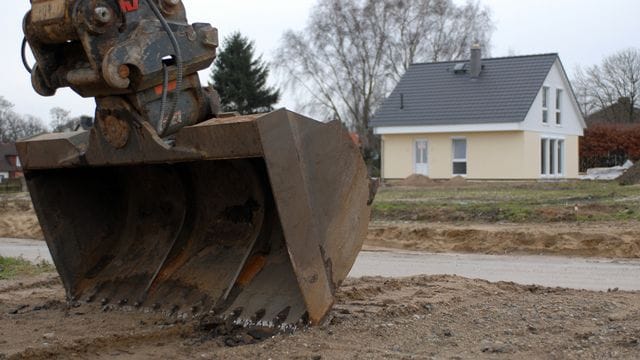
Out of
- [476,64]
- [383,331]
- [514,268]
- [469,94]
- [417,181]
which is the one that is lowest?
[514,268]

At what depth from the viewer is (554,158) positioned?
121 feet

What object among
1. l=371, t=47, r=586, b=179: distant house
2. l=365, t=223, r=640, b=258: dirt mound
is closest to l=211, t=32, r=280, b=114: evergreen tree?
l=371, t=47, r=586, b=179: distant house

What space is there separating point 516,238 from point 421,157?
70.6 feet

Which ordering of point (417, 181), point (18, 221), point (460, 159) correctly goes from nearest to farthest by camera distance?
point (18, 221)
point (417, 181)
point (460, 159)

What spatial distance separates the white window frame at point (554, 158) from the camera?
35750 mm

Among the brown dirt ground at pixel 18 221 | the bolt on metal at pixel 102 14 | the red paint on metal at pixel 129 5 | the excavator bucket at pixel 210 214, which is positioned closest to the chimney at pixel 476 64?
the brown dirt ground at pixel 18 221

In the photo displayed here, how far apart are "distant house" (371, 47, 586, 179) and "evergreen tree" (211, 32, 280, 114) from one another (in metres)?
9.83

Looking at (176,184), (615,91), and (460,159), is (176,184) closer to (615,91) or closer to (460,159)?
(460,159)

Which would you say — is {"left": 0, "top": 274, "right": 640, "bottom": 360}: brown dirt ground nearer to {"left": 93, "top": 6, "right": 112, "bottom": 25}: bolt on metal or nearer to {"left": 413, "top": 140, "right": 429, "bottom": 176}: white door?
{"left": 93, "top": 6, "right": 112, "bottom": 25}: bolt on metal

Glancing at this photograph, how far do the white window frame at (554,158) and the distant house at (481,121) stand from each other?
0.14 feet

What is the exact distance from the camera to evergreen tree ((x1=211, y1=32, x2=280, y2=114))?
44719 millimetres

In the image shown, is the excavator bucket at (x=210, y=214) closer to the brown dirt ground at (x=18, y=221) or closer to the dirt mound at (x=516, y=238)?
the dirt mound at (x=516, y=238)

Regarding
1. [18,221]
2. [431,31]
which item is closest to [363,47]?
[431,31]

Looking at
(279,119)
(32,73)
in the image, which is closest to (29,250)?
(32,73)
